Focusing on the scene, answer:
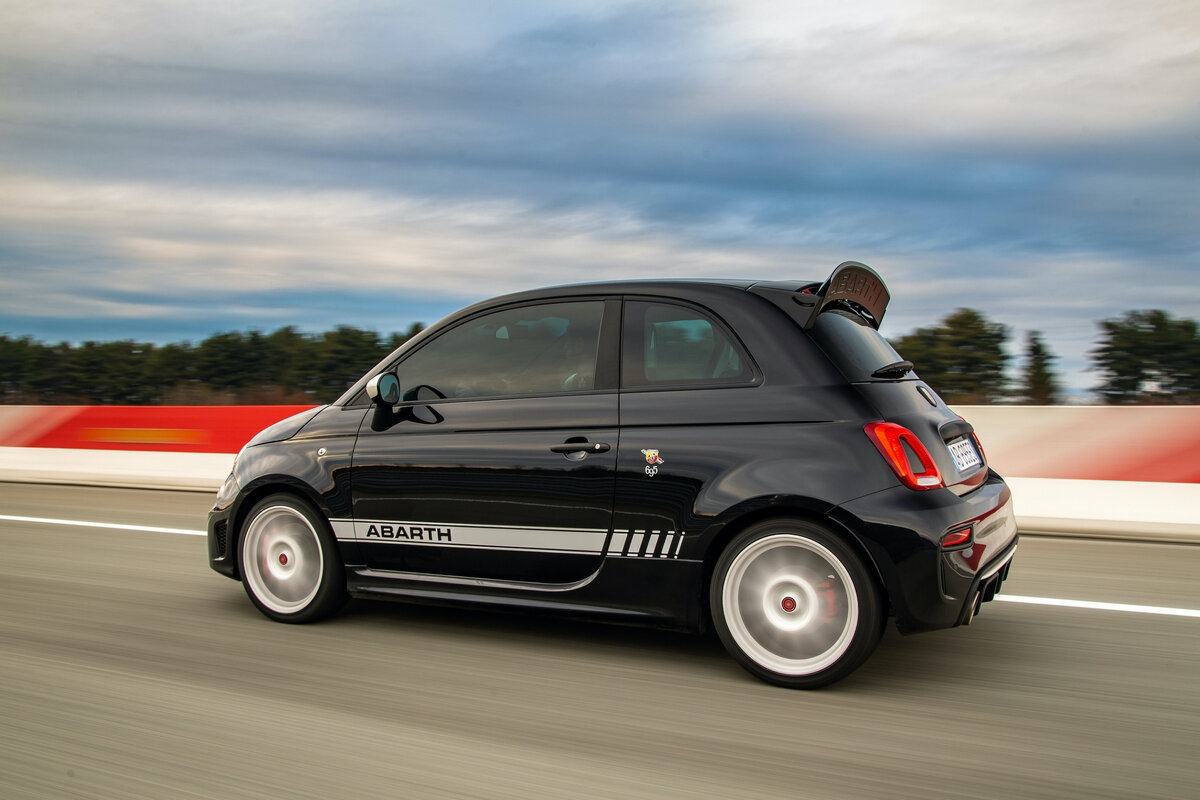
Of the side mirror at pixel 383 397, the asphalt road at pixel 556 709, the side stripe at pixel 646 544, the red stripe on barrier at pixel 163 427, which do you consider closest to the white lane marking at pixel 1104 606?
the asphalt road at pixel 556 709

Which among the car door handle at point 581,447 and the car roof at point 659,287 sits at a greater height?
the car roof at point 659,287

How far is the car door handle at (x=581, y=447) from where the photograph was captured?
450 centimetres

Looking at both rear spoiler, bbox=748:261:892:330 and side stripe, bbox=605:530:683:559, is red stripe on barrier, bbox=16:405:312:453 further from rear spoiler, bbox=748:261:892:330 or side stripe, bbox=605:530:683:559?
rear spoiler, bbox=748:261:892:330

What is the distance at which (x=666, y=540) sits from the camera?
437cm

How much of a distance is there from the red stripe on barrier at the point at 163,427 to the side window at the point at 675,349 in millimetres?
7620

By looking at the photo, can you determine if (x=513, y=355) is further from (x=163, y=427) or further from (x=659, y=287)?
(x=163, y=427)

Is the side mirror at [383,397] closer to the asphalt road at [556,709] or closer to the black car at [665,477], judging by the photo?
the black car at [665,477]

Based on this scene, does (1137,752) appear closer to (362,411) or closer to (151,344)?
(362,411)

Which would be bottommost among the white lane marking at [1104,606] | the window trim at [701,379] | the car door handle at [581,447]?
the white lane marking at [1104,606]

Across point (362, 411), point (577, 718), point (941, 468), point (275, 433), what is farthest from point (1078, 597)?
point (275, 433)

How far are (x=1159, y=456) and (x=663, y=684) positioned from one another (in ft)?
20.2

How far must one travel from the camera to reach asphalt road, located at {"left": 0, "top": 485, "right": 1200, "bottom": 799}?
3.33 meters

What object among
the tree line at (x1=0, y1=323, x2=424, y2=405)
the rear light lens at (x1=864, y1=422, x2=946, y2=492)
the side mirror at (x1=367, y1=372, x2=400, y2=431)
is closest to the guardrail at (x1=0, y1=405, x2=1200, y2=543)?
the tree line at (x1=0, y1=323, x2=424, y2=405)

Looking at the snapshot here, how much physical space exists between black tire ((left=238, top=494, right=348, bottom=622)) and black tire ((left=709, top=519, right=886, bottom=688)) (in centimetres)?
200
